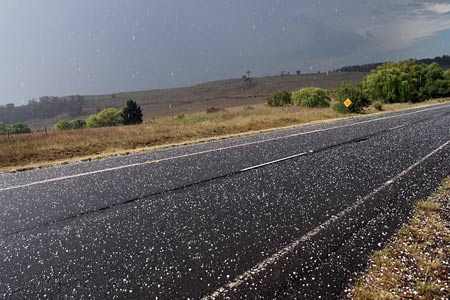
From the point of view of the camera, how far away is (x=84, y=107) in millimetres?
169875

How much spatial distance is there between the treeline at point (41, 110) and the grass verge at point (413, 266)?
16500cm

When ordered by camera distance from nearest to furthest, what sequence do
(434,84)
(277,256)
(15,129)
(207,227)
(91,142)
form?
(277,256), (207,227), (91,142), (434,84), (15,129)

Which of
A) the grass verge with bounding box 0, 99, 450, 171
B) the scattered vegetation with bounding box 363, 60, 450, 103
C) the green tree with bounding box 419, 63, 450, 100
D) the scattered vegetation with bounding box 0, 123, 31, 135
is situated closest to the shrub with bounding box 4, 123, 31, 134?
the scattered vegetation with bounding box 0, 123, 31, 135

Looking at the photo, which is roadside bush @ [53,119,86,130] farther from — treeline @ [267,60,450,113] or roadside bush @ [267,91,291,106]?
treeline @ [267,60,450,113]

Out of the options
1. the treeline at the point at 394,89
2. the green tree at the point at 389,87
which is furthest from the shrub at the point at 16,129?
the green tree at the point at 389,87

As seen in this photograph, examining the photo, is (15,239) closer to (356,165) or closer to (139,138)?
(356,165)

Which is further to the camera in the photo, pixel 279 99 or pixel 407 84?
pixel 279 99

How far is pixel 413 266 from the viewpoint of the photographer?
3.46 meters

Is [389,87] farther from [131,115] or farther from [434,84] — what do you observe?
[131,115]

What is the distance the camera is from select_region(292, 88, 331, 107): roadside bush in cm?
7288

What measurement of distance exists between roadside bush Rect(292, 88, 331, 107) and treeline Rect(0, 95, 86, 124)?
4541 inches

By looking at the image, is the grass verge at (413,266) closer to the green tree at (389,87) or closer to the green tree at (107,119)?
the green tree at (389,87)

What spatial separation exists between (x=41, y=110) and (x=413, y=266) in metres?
190

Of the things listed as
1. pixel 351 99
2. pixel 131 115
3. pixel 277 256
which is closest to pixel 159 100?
pixel 131 115
